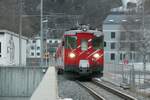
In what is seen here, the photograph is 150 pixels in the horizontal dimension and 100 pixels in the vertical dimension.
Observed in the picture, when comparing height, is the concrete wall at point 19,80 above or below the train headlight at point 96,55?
below

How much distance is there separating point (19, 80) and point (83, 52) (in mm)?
19565

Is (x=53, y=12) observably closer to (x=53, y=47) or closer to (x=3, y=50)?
(x=3, y=50)

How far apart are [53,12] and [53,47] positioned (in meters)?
48.1

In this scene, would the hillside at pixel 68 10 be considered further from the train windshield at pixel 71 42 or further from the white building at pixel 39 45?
the white building at pixel 39 45

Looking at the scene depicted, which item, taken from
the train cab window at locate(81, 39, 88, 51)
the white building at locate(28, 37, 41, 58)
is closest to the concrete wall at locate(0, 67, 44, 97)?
the train cab window at locate(81, 39, 88, 51)

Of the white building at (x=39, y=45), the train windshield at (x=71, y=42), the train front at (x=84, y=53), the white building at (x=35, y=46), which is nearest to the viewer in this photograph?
the train front at (x=84, y=53)

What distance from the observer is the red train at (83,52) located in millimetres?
30203

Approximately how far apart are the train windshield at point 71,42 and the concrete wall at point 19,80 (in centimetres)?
1580

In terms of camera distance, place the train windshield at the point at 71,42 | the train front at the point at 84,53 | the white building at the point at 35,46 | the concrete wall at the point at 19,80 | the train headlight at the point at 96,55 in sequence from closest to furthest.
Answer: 1. the train front at the point at 84,53
2. the train windshield at the point at 71,42
3. the train headlight at the point at 96,55
4. the concrete wall at the point at 19,80
5. the white building at the point at 35,46

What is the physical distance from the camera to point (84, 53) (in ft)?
99.9

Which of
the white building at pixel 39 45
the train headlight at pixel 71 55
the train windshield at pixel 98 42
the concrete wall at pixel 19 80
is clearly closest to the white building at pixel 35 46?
the white building at pixel 39 45

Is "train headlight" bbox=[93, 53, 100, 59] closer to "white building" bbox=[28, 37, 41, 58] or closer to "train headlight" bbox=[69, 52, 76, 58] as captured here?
"train headlight" bbox=[69, 52, 76, 58]

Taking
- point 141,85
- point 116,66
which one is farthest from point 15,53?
point 141,85

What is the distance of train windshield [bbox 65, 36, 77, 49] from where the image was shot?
1195 inches
